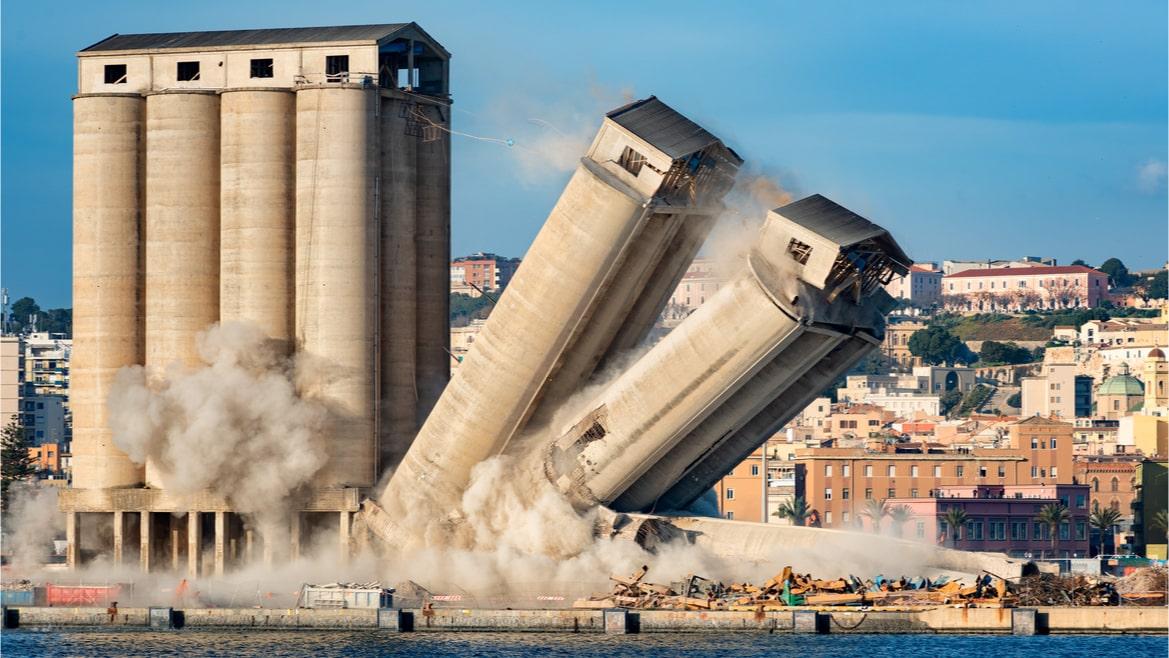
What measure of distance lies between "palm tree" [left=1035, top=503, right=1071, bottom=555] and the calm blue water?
6505cm

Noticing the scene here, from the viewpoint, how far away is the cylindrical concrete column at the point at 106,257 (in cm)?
9238

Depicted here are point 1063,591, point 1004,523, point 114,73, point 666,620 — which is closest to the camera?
point 1063,591

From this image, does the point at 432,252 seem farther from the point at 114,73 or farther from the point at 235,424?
the point at 114,73

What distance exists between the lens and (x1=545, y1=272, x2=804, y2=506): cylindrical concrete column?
7538cm

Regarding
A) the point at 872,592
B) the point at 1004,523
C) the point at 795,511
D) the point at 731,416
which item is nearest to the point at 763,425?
the point at 731,416

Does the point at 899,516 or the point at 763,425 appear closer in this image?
the point at 763,425

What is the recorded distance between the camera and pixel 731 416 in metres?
80.3

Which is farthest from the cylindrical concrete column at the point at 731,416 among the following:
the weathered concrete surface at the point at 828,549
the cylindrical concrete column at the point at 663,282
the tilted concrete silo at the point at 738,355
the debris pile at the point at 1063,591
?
the debris pile at the point at 1063,591

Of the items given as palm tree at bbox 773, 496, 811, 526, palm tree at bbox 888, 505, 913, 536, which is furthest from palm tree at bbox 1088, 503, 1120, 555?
palm tree at bbox 773, 496, 811, 526

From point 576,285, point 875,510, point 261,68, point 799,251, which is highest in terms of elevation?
point 261,68

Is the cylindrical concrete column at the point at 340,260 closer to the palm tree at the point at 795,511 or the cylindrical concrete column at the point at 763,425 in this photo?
the cylindrical concrete column at the point at 763,425

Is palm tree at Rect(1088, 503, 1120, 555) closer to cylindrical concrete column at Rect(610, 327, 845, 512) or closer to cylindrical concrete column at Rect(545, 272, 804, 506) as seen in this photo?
cylindrical concrete column at Rect(610, 327, 845, 512)

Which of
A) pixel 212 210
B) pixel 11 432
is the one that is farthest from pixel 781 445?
pixel 212 210

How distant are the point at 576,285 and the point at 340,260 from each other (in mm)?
13978
